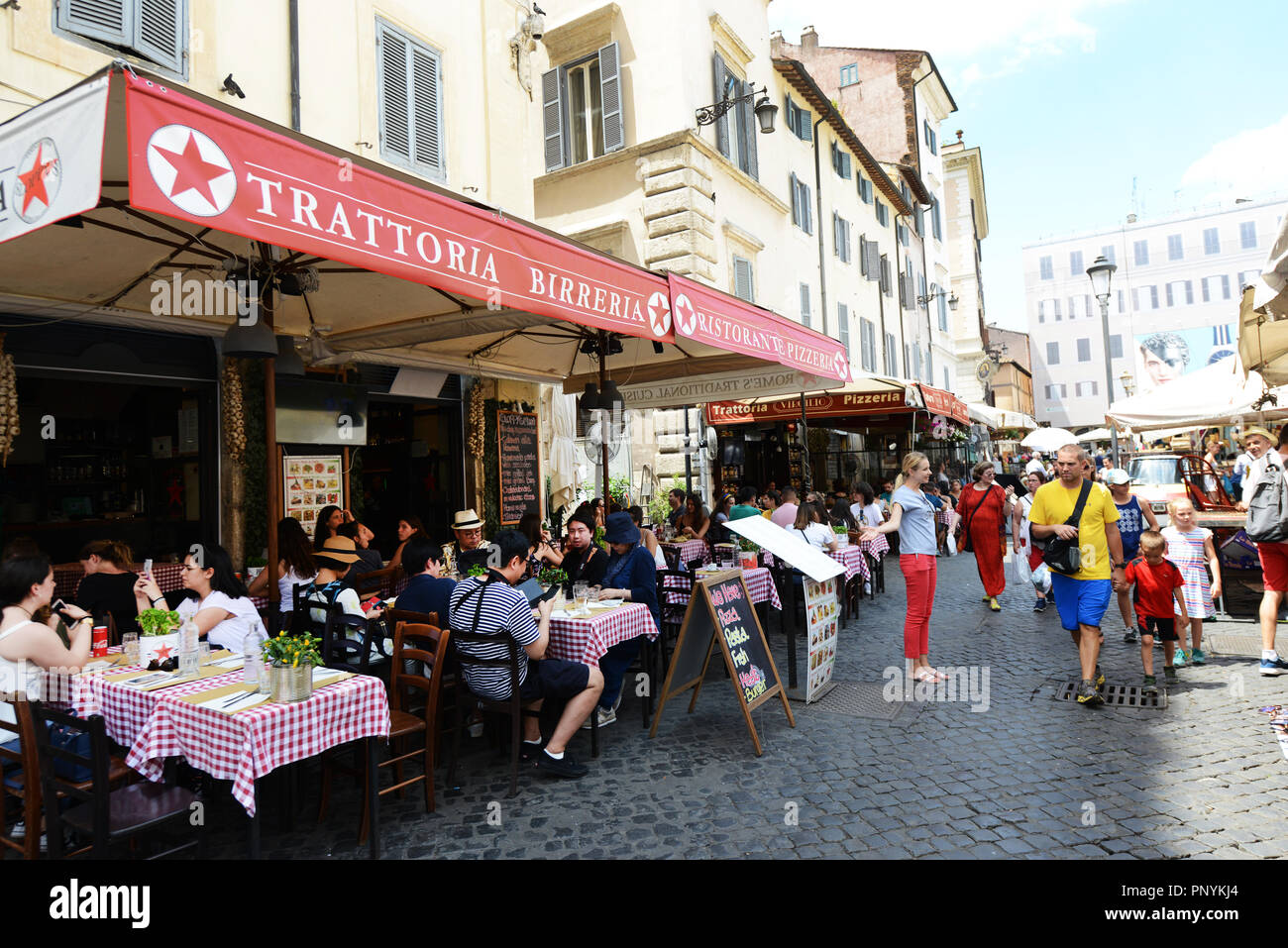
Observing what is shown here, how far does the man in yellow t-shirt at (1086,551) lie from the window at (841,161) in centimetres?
1705

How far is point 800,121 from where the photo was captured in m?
18.2

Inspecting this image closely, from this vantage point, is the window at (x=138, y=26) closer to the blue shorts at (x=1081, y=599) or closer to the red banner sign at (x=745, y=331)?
the red banner sign at (x=745, y=331)

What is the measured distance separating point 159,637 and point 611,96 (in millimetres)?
12769

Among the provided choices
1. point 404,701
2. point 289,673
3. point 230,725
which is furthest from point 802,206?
point 230,725

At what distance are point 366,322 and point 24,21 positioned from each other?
10.3 ft

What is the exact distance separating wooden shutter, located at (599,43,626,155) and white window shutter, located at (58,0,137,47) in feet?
29.6

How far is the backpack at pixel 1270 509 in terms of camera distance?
5.84 meters

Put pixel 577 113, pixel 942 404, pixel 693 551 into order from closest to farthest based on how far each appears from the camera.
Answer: pixel 693 551 → pixel 942 404 → pixel 577 113

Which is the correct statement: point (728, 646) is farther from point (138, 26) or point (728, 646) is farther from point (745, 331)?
point (138, 26)

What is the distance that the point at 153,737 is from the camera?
3.39m

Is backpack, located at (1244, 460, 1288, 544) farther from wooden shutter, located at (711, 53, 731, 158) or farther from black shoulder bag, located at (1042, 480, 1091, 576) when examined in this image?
wooden shutter, located at (711, 53, 731, 158)

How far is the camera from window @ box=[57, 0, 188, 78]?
5793mm

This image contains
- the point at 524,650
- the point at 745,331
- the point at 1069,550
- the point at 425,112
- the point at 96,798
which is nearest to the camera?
the point at 96,798
